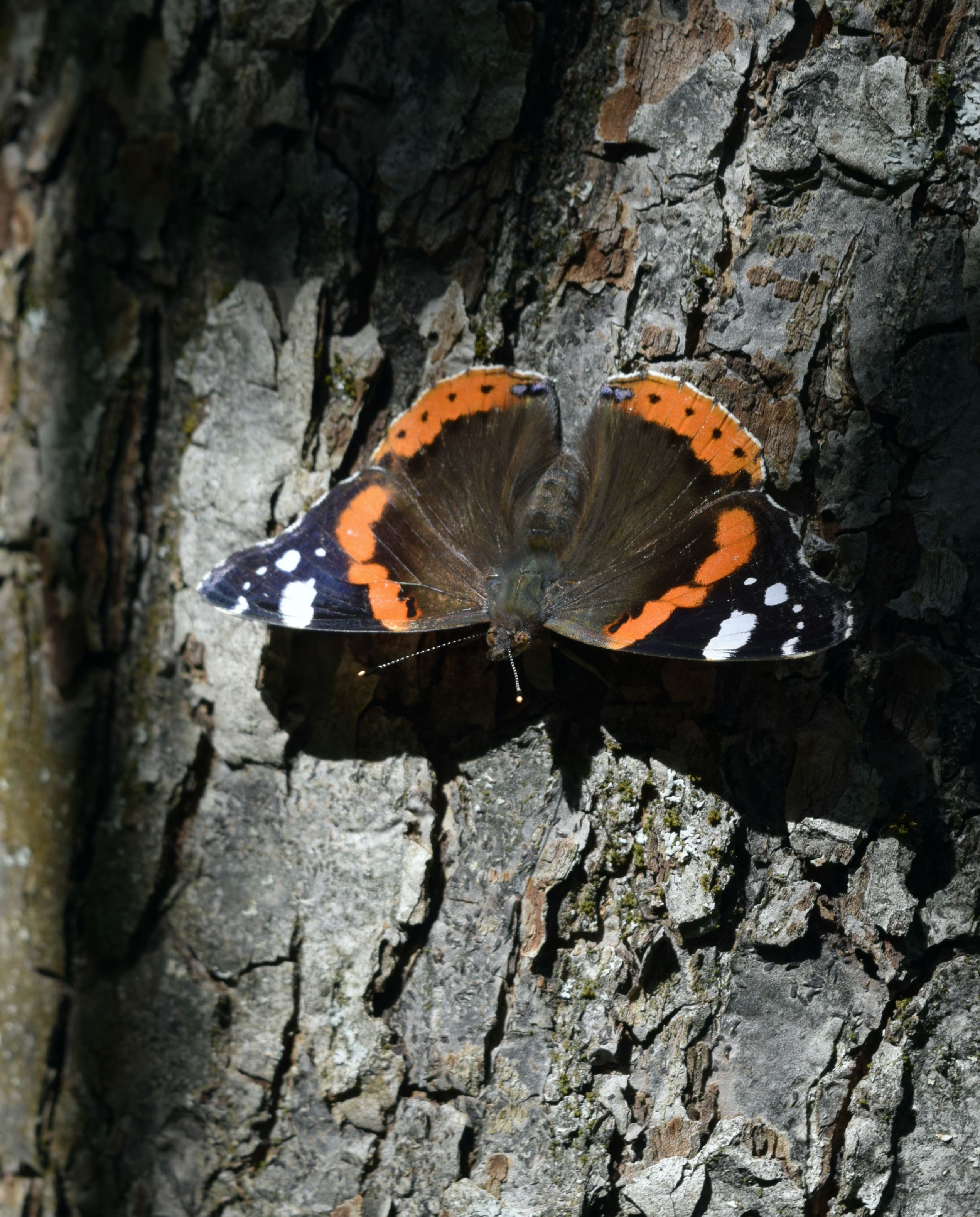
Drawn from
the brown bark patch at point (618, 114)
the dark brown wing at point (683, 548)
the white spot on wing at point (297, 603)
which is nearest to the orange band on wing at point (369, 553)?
the white spot on wing at point (297, 603)

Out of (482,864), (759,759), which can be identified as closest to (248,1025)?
(482,864)

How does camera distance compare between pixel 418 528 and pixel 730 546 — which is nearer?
pixel 730 546

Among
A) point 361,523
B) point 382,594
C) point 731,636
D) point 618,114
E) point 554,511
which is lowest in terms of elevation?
point 731,636

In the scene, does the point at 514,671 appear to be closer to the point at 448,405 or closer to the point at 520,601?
the point at 520,601

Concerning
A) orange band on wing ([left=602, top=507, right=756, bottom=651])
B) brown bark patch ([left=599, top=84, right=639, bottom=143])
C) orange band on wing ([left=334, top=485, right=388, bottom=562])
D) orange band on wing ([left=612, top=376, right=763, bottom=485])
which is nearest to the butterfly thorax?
orange band on wing ([left=602, top=507, right=756, bottom=651])

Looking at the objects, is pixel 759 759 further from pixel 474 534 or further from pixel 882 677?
pixel 474 534

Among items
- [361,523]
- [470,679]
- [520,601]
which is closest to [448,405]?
[361,523]

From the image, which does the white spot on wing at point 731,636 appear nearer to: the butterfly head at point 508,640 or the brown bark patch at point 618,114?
the butterfly head at point 508,640

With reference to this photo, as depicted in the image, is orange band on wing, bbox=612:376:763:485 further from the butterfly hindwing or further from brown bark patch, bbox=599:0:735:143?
brown bark patch, bbox=599:0:735:143
